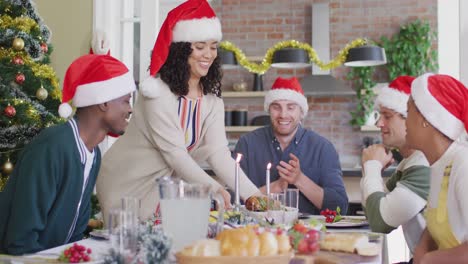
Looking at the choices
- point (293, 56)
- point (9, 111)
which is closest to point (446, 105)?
point (9, 111)

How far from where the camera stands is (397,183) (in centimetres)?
217

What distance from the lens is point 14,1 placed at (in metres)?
3.63

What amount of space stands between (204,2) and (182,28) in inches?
10.5

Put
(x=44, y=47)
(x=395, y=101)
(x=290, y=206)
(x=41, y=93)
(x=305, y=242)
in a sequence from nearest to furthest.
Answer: (x=305, y=242) < (x=290, y=206) < (x=395, y=101) < (x=41, y=93) < (x=44, y=47)

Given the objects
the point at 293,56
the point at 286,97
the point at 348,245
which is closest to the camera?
the point at 348,245

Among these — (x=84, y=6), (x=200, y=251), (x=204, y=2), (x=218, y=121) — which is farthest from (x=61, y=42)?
(x=200, y=251)

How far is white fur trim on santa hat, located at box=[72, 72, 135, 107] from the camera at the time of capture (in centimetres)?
211

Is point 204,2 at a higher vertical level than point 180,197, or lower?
higher

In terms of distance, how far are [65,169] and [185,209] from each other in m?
0.62

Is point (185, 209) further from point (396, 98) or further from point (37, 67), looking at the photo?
point (37, 67)

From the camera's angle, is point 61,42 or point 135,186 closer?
point 135,186

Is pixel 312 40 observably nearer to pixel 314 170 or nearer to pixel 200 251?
pixel 314 170

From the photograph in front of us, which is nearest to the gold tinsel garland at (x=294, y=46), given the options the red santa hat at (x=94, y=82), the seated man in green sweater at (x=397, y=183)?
the seated man in green sweater at (x=397, y=183)

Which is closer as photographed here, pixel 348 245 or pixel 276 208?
pixel 348 245
